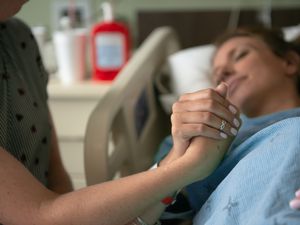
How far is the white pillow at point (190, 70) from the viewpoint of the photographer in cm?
166

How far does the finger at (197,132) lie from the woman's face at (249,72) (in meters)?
0.44

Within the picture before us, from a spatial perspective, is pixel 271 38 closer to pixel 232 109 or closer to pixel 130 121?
pixel 130 121

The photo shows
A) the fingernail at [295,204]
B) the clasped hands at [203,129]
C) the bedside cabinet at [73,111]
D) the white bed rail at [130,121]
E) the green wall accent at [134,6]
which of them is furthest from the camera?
the green wall accent at [134,6]

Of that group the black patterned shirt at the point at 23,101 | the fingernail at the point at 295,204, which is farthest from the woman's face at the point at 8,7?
the fingernail at the point at 295,204

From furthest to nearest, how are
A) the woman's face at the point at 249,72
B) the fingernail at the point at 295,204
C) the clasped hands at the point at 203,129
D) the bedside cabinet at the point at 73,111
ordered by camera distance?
1. the bedside cabinet at the point at 73,111
2. the woman's face at the point at 249,72
3. the clasped hands at the point at 203,129
4. the fingernail at the point at 295,204

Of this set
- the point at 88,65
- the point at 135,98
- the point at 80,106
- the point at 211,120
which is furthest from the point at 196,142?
the point at 88,65

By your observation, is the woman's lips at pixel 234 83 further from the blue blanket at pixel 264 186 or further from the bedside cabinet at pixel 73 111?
the bedside cabinet at pixel 73 111

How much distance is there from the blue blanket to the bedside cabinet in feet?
2.83

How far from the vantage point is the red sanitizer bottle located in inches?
66.1

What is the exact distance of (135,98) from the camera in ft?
4.67

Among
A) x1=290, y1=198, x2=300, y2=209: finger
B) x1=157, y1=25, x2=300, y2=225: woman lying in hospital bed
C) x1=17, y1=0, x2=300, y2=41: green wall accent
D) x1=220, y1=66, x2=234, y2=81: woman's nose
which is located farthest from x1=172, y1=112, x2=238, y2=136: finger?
x1=17, y1=0, x2=300, y2=41: green wall accent

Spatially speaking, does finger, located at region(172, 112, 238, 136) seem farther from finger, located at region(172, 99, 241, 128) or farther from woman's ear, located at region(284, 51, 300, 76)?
woman's ear, located at region(284, 51, 300, 76)

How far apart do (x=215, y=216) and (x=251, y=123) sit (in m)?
0.40

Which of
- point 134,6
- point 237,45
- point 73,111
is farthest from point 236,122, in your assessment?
point 134,6
